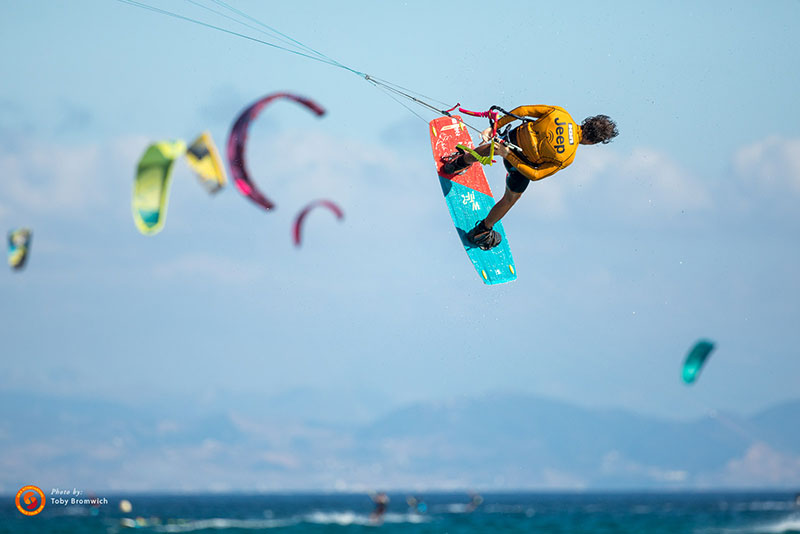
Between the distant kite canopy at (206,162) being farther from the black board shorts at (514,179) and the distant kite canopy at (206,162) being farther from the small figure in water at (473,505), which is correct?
the small figure in water at (473,505)

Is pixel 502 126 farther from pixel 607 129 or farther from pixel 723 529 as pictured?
pixel 723 529

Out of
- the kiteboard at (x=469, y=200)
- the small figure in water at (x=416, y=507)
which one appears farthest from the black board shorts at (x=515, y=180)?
the small figure in water at (x=416, y=507)

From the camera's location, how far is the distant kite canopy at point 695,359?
31.9 metres

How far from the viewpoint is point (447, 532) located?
187 feet

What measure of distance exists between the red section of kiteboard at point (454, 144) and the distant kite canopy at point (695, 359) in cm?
1737

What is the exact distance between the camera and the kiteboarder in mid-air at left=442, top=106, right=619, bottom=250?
12.7 metres

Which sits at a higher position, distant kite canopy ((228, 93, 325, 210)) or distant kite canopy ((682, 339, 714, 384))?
distant kite canopy ((682, 339, 714, 384))

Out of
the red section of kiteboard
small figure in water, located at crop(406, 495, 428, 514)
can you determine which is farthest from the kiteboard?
small figure in water, located at crop(406, 495, 428, 514)

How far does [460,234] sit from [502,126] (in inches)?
96.1

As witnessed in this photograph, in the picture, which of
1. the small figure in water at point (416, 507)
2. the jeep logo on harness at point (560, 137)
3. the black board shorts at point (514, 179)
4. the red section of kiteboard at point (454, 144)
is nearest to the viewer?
the jeep logo on harness at point (560, 137)

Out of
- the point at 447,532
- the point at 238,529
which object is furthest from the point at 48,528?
the point at 447,532

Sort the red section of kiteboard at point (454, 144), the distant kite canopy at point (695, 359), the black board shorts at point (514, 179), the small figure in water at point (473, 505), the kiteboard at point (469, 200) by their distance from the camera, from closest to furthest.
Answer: the black board shorts at point (514, 179) < the kiteboard at point (469, 200) < the red section of kiteboard at point (454, 144) < the distant kite canopy at point (695, 359) < the small figure in water at point (473, 505)

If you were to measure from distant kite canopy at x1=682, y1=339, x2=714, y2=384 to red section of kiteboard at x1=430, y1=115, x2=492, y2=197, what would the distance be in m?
17.4

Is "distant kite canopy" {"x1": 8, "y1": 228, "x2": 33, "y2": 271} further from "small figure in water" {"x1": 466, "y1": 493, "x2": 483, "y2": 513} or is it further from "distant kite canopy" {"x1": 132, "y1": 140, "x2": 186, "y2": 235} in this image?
"small figure in water" {"x1": 466, "y1": 493, "x2": 483, "y2": 513}
